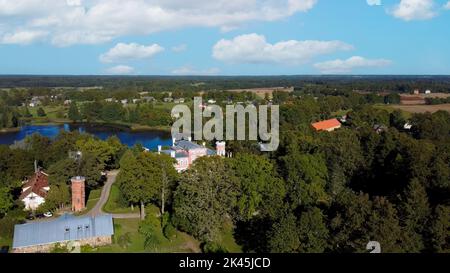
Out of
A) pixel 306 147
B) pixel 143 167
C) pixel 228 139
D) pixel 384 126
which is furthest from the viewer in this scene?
pixel 384 126

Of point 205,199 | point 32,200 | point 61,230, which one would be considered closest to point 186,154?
point 32,200

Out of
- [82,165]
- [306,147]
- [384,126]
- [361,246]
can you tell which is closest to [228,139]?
[306,147]

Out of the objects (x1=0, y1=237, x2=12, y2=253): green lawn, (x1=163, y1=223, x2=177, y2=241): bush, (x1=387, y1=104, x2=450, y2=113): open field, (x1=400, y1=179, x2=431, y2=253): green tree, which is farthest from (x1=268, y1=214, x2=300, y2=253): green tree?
(x1=387, y1=104, x2=450, y2=113): open field

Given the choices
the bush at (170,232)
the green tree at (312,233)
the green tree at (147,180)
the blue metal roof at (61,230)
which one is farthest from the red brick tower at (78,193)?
the green tree at (312,233)

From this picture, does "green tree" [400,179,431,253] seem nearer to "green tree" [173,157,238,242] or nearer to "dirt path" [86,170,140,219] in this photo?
"green tree" [173,157,238,242]

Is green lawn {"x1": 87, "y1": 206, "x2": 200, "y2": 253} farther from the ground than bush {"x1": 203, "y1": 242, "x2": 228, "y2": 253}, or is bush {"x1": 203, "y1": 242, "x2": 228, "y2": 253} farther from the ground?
bush {"x1": 203, "y1": 242, "x2": 228, "y2": 253}

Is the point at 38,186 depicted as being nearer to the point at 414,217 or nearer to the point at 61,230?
the point at 61,230
